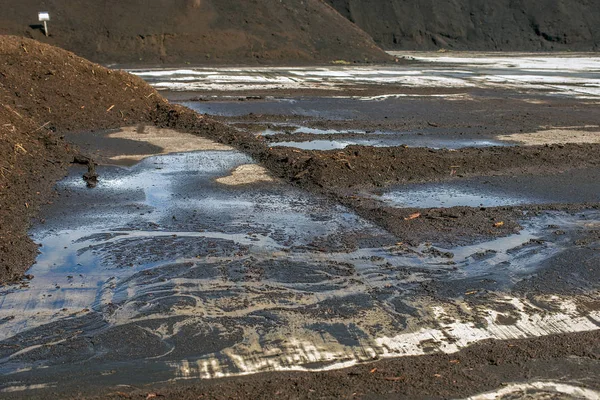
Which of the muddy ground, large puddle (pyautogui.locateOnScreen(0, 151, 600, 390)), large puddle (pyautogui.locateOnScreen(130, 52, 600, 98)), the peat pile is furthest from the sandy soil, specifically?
the peat pile

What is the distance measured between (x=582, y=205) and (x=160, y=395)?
22.9 feet

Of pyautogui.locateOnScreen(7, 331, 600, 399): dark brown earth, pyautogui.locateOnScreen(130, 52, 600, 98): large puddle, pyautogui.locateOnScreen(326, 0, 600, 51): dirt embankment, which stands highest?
pyautogui.locateOnScreen(326, 0, 600, 51): dirt embankment

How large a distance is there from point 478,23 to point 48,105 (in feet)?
156

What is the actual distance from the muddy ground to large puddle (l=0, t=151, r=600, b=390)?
0.02 m

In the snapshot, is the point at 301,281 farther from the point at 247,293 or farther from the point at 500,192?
the point at 500,192

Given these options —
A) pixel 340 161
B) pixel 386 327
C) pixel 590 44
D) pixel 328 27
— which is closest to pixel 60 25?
pixel 328 27

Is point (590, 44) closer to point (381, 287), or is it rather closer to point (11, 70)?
point (11, 70)

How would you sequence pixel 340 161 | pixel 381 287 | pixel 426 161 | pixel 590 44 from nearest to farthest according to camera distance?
pixel 381 287, pixel 340 161, pixel 426 161, pixel 590 44

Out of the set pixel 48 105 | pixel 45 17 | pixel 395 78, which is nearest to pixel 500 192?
pixel 48 105

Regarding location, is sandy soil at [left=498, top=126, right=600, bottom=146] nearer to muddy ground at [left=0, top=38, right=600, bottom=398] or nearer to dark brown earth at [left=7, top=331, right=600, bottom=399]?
muddy ground at [left=0, top=38, right=600, bottom=398]

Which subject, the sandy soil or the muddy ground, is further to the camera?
the sandy soil

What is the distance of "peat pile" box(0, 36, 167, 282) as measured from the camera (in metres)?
10.9

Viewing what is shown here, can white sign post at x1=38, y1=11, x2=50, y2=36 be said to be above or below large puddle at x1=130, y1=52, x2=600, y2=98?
above

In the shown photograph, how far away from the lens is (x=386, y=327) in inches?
225
